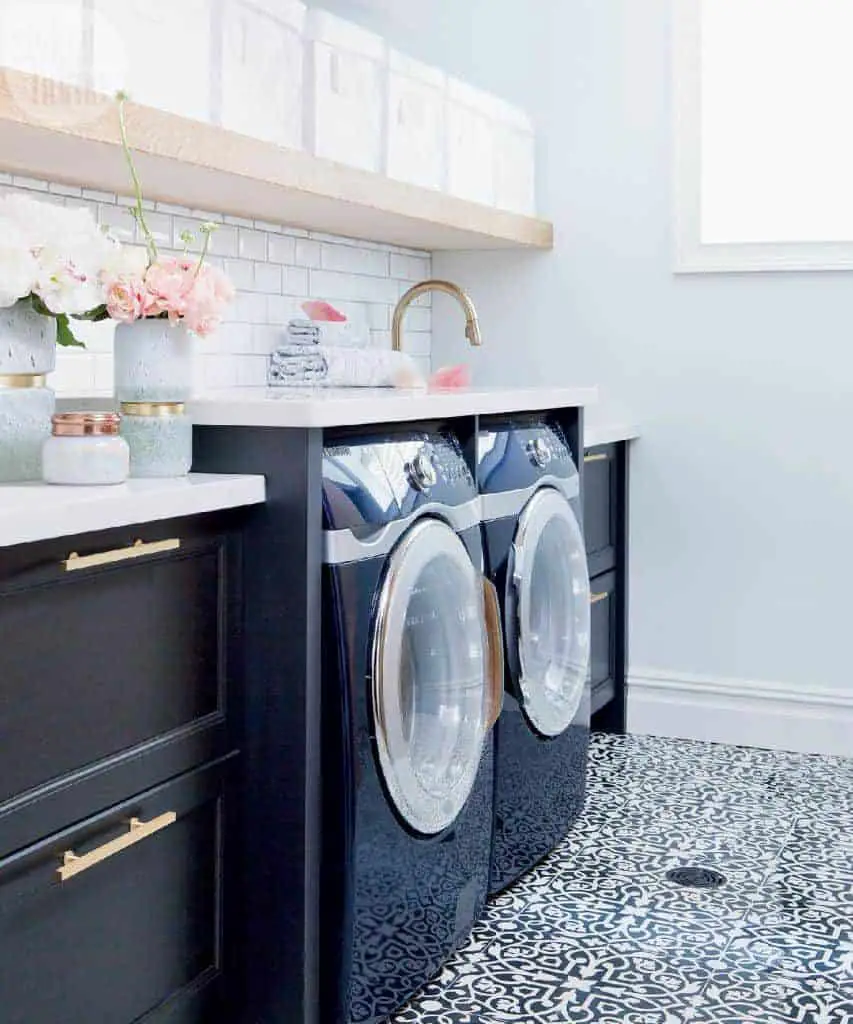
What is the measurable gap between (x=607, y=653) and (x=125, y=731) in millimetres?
2454

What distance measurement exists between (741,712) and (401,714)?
6.79 feet

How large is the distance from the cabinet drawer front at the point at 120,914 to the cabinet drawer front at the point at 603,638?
2024 millimetres

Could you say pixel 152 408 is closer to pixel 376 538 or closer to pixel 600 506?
pixel 376 538

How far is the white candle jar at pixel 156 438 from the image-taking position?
2.06m

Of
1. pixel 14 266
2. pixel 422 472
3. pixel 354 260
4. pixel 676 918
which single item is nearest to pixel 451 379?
pixel 354 260

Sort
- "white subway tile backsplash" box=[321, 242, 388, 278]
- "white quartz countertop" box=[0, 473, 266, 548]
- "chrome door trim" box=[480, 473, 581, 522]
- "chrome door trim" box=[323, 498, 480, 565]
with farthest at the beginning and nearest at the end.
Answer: "white subway tile backsplash" box=[321, 242, 388, 278]
"chrome door trim" box=[480, 473, 581, 522]
"chrome door trim" box=[323, 498, 480, 565]
"white quartz countertop" box=[0, 473, 266, 548]

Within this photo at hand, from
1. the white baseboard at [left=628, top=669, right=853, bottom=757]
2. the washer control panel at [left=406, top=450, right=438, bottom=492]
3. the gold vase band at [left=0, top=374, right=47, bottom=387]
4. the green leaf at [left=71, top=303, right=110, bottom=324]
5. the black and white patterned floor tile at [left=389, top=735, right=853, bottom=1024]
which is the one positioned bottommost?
the black and white patterned floor tile at [left=389, top=735, right=853, bottom=1024]

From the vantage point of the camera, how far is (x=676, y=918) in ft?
9.12

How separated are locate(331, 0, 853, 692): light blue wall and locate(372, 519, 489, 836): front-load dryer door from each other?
170cm

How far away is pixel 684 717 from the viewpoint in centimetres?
420

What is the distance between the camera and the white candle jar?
2059 mm

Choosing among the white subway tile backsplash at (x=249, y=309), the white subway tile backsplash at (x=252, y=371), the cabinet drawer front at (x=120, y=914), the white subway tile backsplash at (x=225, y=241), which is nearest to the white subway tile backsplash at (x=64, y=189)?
the white subway tile backsplash at (x=225, y=241)

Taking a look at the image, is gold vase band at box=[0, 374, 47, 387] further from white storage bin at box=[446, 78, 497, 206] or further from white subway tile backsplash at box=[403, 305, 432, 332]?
white subway tile backsplash at box=[403, 305, 432, 332]

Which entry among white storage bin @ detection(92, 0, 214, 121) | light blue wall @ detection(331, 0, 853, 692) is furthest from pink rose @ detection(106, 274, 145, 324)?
light blue wall @ detection(331, 0, 853, 692)
